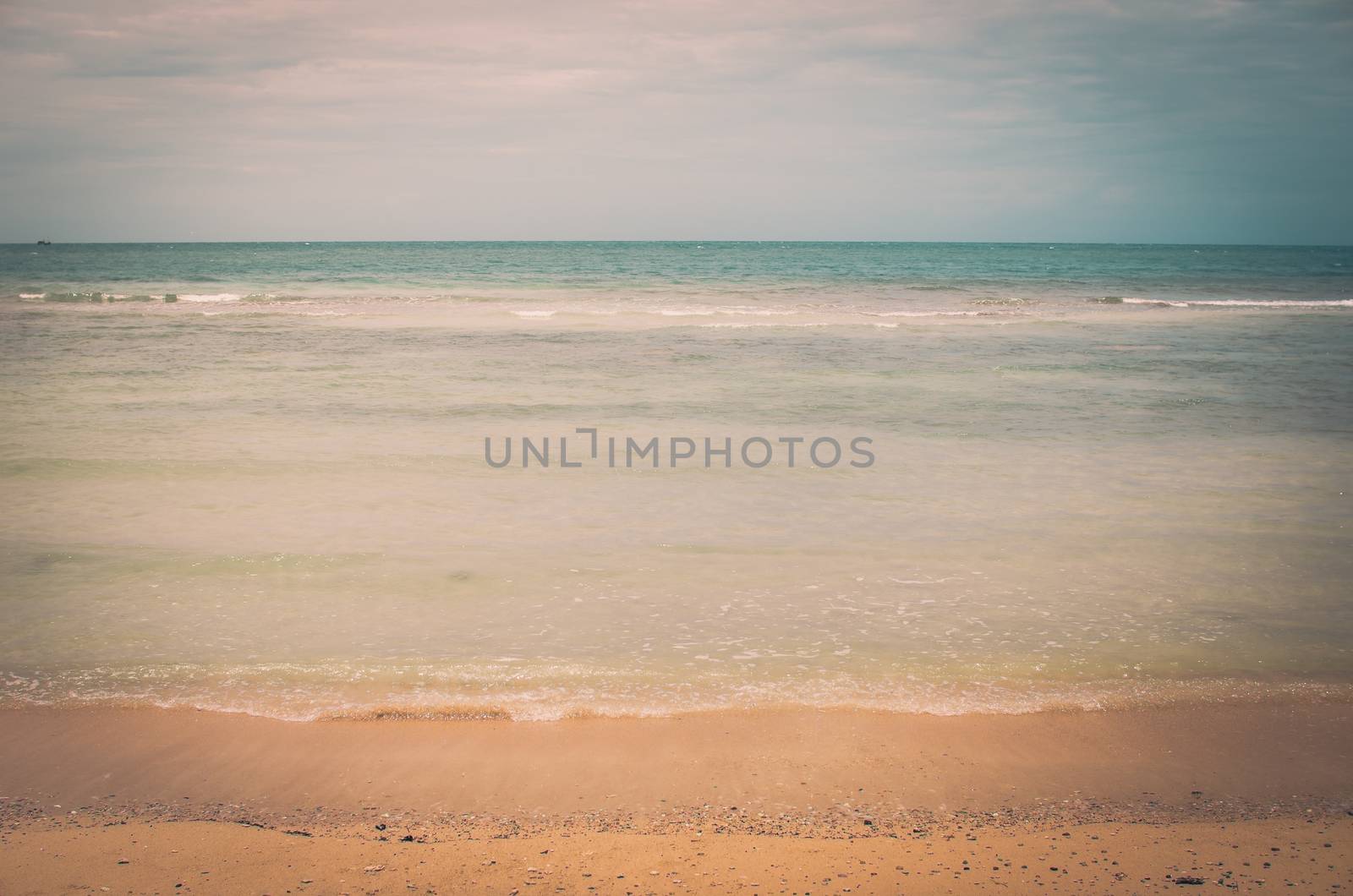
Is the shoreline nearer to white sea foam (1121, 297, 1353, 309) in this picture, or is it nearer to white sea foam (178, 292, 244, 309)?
white sea foam (178, 292, 244, 309)

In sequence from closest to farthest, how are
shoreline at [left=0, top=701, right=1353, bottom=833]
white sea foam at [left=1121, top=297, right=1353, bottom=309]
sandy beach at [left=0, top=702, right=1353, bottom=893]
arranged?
1. sandy beach at [left=0, top=702, right=1353, bottom=893]
2. shoreline at [left=0, top=701, right=1353, bottom=833]
3. white sea foam at [left=1121, top=297, right=1353, bottom=309]

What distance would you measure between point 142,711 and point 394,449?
4.97 m

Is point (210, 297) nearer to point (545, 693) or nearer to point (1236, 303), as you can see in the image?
point (545, 693)

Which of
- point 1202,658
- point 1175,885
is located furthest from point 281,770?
point 1202,658

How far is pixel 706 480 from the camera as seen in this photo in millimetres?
7719

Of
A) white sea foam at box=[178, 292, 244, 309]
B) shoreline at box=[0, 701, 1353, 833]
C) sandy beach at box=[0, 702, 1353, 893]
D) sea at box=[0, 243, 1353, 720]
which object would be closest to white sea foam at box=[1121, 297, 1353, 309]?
sea at box=[0, 243, 1353, 720]

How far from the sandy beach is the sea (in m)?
0.25

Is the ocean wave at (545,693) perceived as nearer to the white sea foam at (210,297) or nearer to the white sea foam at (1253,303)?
the white sea foam at (210,297)

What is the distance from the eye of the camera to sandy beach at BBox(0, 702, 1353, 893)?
2871 mm

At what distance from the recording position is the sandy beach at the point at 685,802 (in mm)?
2871

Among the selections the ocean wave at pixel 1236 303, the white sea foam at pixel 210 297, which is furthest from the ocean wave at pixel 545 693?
the ocean wave at pixel 1236 303

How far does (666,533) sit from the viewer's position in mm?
6359

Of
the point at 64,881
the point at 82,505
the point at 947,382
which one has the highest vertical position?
the point at 947,382

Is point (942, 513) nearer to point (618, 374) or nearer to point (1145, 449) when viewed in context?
point (1145, 449)
